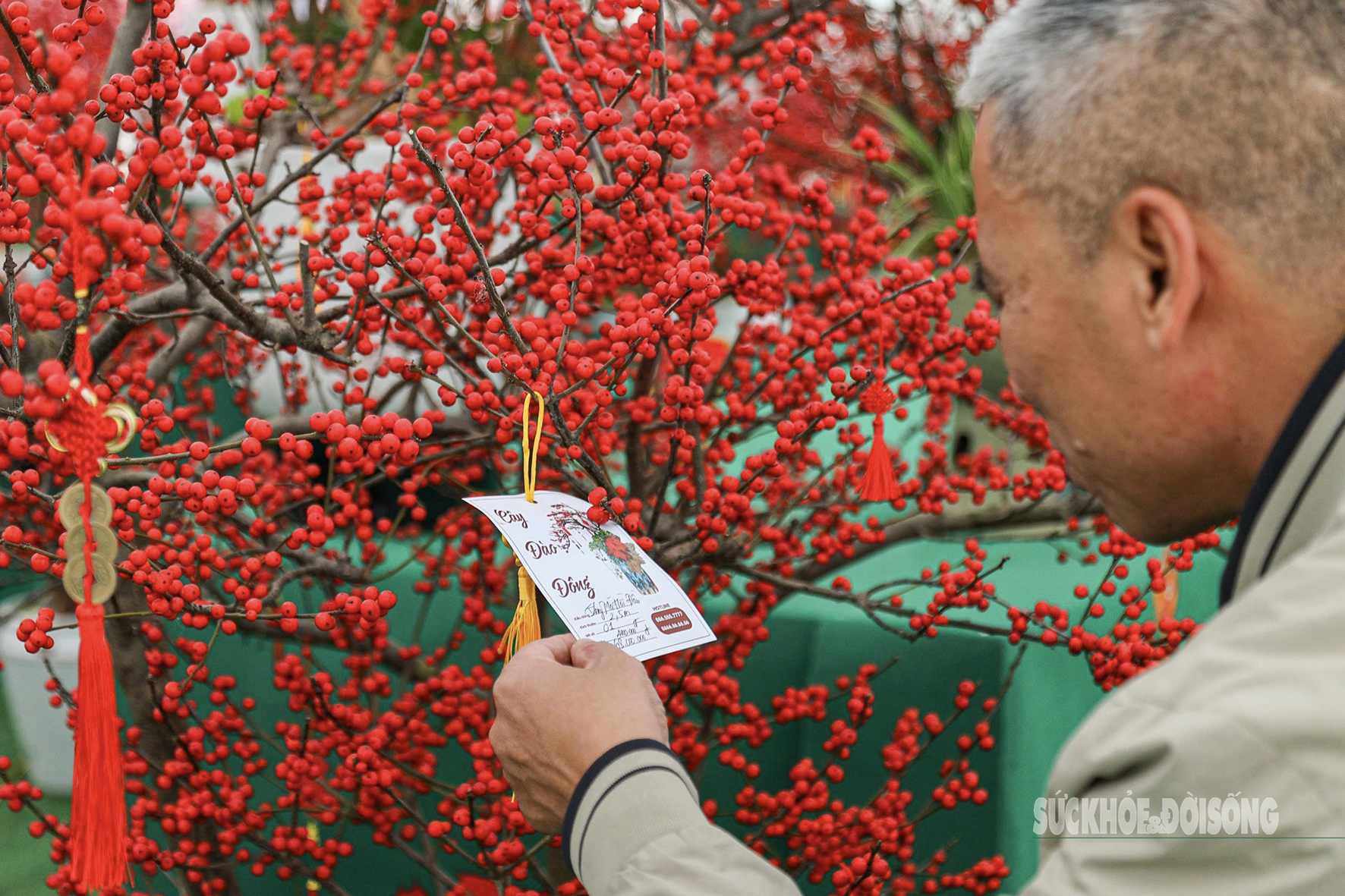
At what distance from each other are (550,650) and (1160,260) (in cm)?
56

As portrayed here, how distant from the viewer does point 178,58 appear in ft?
3.50

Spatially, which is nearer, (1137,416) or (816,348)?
(1137,416)

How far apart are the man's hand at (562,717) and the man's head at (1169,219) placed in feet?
1.26

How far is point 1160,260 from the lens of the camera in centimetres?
65

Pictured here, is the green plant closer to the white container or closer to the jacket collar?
the jacket collar

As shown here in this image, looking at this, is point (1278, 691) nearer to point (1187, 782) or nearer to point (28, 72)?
point (1187, 782)

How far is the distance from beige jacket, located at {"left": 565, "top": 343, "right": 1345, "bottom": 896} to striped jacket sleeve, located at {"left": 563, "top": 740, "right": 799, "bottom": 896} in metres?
0.19

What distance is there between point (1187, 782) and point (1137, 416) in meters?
0.26

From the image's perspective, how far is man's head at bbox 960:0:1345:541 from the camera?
2.01 feet

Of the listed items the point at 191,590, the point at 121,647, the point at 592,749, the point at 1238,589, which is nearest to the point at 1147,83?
the point at 1238,589

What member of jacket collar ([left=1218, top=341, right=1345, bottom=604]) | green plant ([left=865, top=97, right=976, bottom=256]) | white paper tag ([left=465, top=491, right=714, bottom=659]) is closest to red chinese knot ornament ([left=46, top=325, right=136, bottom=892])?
white paper tag ([left=465, top=491, right=714, bottom=659])

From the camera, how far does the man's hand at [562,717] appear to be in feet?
2.61

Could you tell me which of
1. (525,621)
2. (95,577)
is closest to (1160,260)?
(525,621)

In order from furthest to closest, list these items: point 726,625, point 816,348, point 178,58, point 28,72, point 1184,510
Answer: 1. point 726,625
2. point 816,348
3. point 178,58
4. point 28,72
5. point 1184,510
